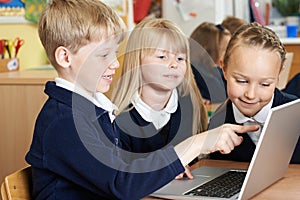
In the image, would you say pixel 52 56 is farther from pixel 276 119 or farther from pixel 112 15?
pixel 276 119

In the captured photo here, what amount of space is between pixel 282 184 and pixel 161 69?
650mm

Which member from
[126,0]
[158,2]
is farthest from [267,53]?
[158,2]

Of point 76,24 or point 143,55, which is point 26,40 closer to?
point 143,55

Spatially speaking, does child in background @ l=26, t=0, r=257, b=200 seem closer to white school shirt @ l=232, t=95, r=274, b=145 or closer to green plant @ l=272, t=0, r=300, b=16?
white school shirt @ l=232, t=95, r=274, b=145

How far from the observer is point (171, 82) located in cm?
192

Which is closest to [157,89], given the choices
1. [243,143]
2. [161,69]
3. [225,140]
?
[161,69]

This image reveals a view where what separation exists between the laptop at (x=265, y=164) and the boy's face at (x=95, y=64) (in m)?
0.28

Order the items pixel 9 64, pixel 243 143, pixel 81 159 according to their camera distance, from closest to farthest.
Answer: pixel 81 159
pixel 243 143
pixel 9 64

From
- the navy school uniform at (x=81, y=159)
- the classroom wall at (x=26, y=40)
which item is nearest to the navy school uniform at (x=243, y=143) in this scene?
the navy school uniform at (x=81, y=159)

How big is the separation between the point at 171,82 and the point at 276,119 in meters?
0.74

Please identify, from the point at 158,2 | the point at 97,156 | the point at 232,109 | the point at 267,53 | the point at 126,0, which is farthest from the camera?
the point at 158,2

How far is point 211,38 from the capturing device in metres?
3.49

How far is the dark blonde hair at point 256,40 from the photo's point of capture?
1.63 metres

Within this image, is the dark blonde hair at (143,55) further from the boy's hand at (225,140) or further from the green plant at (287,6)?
the green plant at (287,6)
